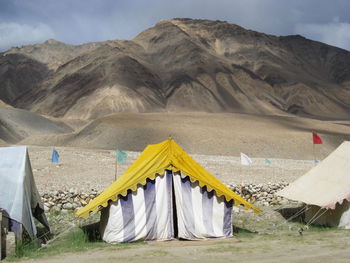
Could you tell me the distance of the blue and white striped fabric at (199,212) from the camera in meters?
11.2

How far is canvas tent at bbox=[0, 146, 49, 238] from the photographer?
9.98 meters

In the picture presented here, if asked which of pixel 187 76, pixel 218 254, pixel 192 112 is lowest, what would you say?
pixel 218 254

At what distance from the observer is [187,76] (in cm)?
10738

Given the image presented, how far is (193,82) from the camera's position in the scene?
105m

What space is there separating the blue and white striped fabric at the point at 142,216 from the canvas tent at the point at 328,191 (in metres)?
4.23

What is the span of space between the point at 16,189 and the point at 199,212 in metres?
4.16

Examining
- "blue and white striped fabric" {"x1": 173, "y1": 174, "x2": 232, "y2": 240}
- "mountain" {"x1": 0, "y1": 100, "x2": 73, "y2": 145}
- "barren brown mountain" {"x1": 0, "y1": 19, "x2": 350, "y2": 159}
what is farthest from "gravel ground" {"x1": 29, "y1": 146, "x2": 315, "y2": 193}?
"mountain" {"x1": 0, "y1": 100, "x2": 73, "y2": 145}

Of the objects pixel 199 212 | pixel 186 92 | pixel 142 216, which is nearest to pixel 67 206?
pixel 142 216

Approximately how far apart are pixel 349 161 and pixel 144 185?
6061 mm

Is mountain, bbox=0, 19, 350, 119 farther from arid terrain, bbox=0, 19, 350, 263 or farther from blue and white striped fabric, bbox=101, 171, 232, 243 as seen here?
blue and white striped fabric, bbox=101, 171, 232, 243

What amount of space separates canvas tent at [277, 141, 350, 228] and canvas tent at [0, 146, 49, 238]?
729cm

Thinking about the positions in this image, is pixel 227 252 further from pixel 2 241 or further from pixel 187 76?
pixel 187 76

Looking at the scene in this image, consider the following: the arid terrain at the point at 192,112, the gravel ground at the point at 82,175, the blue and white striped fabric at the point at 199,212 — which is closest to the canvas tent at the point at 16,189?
the arid terrain at the point at 192,112

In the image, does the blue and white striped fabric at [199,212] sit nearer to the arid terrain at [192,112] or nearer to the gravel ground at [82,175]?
the arid terrain at [192,112]
